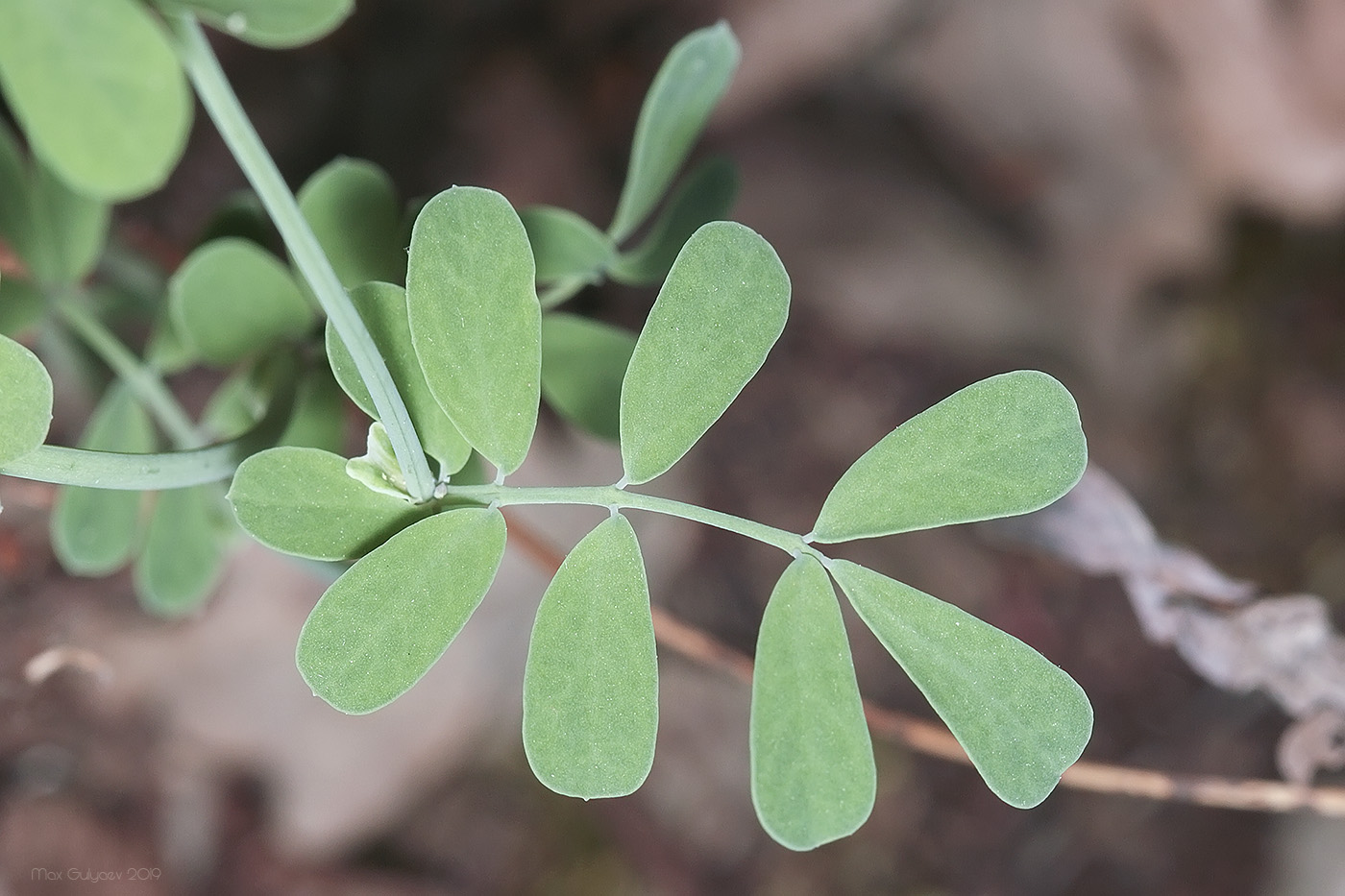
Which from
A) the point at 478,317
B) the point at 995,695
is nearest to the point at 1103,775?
the point at 995,695

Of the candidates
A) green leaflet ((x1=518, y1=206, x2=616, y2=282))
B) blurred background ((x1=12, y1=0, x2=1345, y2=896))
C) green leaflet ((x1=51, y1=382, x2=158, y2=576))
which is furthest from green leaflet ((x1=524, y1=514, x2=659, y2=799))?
blurred background ((x1=12, y1=0, x2=1345, y2=896))

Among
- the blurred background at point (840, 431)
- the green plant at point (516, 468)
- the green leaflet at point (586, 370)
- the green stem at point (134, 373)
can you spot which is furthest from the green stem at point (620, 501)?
the blurred background at point (840, 431)

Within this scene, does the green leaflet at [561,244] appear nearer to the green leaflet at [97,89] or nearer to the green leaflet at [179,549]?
the green leaflet at [97,89]

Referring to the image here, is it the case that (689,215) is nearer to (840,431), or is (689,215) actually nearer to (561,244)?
(561,244)

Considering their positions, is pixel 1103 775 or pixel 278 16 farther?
pixel 1103 775

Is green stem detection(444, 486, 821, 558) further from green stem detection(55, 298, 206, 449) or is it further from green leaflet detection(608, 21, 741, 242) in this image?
green stem detection(55, 298, 206, 449)

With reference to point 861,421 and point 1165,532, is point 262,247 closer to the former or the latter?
point 861,421

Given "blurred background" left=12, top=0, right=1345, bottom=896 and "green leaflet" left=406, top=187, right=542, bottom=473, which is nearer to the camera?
"green leaflet" left=406, top=187, right=542, bottom=473
